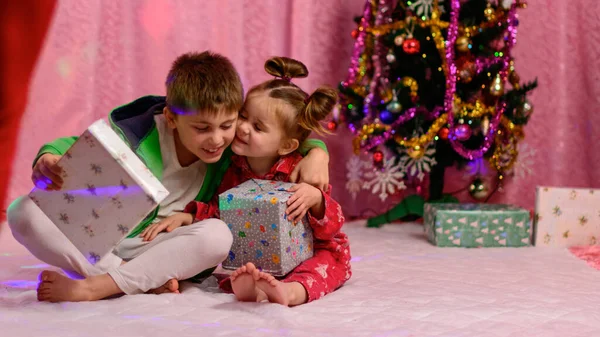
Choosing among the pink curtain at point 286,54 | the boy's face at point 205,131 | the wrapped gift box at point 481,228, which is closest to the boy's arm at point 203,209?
the boy's face at point 205,131

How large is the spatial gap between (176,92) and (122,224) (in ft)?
0.99

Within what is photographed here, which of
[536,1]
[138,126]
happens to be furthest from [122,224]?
[536,1]

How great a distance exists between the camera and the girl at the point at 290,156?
1.39 m

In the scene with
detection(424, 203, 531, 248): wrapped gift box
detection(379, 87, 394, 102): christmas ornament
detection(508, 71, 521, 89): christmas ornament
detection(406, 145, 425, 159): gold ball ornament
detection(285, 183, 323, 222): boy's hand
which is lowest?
detection(424, 203, 531, 248): wrapped gift box

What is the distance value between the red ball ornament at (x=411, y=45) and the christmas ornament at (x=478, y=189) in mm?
551

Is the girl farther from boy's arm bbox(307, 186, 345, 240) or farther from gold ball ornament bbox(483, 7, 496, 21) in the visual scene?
gold ball ornament bbox(483, 7, 496, 21)

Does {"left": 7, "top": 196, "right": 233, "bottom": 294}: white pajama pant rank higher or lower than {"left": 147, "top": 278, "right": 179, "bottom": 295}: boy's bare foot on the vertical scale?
higher

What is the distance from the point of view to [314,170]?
4.76 feet

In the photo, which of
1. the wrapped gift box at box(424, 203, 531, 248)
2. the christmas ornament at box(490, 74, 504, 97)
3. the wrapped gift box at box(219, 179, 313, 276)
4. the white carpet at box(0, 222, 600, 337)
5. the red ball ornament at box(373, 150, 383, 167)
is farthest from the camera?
the red ball ornament at box(373, 150, 383, 167)

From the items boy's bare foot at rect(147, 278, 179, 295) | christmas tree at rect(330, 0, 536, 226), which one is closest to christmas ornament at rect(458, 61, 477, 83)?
christmas tree at rect(330, 0, 536, 226)

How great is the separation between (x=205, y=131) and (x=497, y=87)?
1.13 metres

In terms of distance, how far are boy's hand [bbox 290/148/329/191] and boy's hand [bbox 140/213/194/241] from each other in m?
0.25

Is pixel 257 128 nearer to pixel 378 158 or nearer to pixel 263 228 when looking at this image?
pixel 263 228

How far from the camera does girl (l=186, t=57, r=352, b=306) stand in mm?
1393
